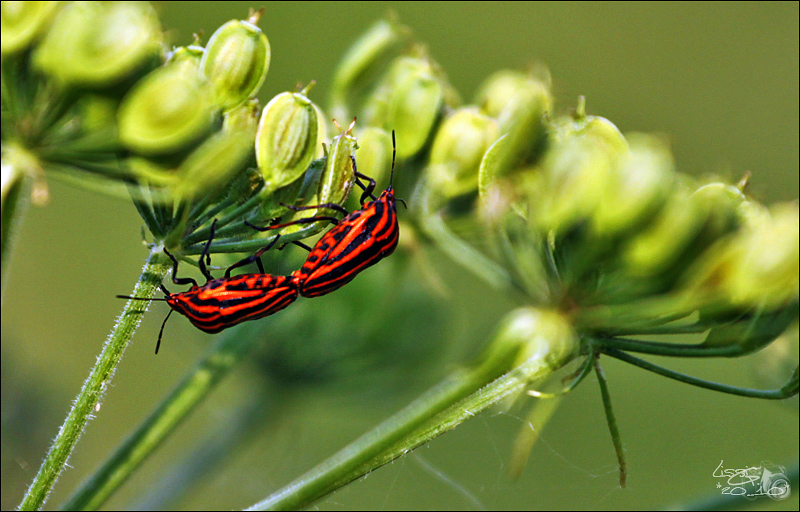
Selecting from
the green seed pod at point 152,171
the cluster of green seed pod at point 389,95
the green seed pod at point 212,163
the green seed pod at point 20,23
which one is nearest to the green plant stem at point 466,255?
the cluster of green seed pod at point 389,95

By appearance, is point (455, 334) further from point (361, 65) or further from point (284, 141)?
point (284, 141)

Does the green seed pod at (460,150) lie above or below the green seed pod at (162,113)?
above

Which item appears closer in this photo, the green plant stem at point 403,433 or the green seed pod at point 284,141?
the green seed pod at point 284,141

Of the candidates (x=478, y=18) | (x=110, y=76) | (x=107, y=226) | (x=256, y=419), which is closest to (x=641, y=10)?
(x=478, y=18)

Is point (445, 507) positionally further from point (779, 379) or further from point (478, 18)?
point (478, 18)

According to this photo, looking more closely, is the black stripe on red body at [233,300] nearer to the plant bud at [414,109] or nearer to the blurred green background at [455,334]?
→ the blurred green background at [455,334]

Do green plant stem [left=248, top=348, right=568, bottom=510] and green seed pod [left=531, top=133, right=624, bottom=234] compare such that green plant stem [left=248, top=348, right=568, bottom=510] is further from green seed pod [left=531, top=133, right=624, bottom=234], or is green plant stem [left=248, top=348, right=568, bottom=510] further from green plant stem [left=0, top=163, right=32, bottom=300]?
green plant stem [left=0, top=163, right=32, bottom=300]

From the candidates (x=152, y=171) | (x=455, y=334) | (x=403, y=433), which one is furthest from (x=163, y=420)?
(x=455, y=334)
